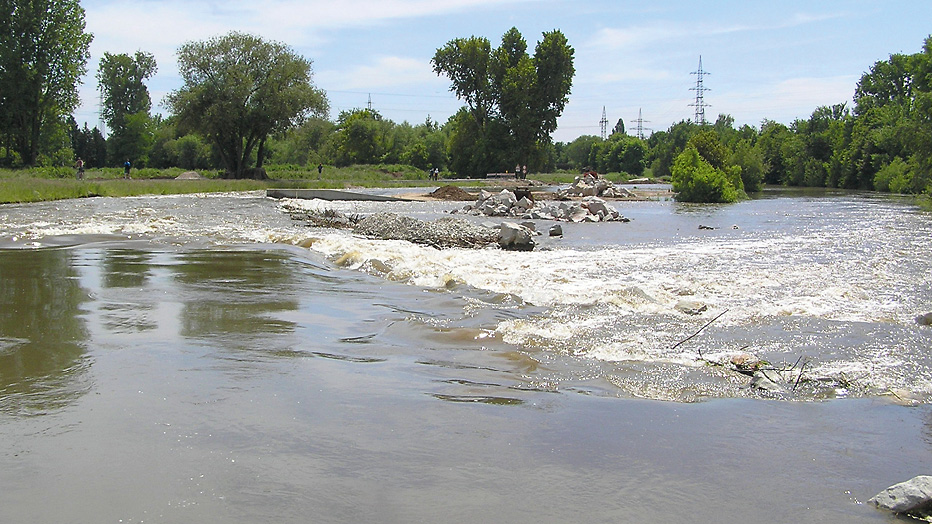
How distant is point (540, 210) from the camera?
96.0ft

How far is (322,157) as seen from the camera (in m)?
108

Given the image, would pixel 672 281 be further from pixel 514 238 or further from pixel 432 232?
pixel 432 232

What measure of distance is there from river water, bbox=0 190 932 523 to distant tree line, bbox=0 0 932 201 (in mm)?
36420

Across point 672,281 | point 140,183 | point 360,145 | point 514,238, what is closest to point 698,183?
point 514,238

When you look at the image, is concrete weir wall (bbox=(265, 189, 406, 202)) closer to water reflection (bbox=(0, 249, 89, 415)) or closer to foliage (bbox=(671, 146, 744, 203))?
foliage (bbox=(671, 146, 744, 203))

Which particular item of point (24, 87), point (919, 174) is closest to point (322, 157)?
point (24, 87)

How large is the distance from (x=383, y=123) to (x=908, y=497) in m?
116

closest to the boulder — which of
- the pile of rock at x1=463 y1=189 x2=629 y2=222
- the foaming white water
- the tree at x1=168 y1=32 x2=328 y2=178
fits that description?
the foaming white water

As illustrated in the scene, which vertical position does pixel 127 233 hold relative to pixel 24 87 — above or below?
below

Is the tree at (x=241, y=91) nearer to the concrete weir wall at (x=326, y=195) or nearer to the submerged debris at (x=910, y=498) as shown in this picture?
the concrete weir wall at (x=326, y=195)

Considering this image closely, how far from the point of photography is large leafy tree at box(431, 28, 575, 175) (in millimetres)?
82312

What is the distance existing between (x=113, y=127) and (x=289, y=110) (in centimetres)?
6027

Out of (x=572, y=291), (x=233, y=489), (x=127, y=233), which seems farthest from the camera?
(x=127, y=233)

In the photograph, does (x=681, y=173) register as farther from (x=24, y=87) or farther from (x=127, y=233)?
(x=24, y=87)
